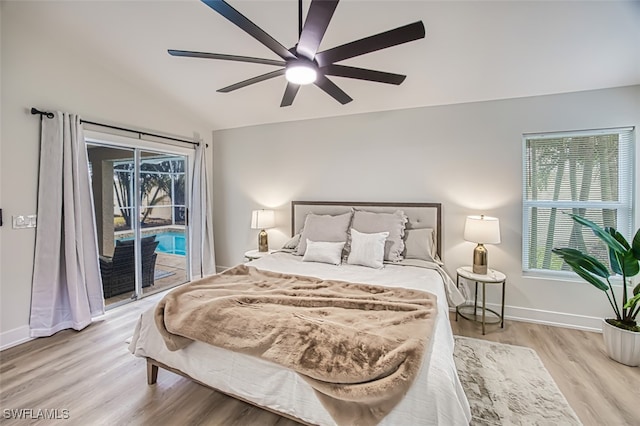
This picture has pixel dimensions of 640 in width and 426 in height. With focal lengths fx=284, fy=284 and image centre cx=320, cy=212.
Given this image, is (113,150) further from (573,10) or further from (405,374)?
(573,10)

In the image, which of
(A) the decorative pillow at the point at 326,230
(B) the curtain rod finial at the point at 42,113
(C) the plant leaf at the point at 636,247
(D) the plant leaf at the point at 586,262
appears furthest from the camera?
(A) the decorative pillow at the point at 326,230

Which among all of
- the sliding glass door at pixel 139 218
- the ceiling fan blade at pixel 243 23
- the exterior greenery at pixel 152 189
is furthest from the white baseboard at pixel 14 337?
the ceiling fan blade at pixel 243 23

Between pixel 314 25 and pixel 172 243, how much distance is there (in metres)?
3.99

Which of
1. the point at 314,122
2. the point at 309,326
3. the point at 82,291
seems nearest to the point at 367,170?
the point at 314,122

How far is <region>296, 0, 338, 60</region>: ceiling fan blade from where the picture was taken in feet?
4.50

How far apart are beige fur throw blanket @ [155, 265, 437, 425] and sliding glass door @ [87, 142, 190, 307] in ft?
6.77

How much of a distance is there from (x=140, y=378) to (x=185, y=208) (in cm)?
277

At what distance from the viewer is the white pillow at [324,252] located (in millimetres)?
3170

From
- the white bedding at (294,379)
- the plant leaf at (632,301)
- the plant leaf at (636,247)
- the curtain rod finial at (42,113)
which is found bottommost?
the white bedding at (294,379)

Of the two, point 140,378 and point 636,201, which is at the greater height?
point 636,201

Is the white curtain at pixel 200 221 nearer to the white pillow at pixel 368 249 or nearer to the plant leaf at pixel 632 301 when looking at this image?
the white pillow at pixel 368 249

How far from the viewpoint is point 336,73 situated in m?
2.06

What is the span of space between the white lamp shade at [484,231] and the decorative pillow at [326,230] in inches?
53.9

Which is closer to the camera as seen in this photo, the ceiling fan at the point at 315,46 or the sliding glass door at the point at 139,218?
the ceiling fan at the point at 315,46
